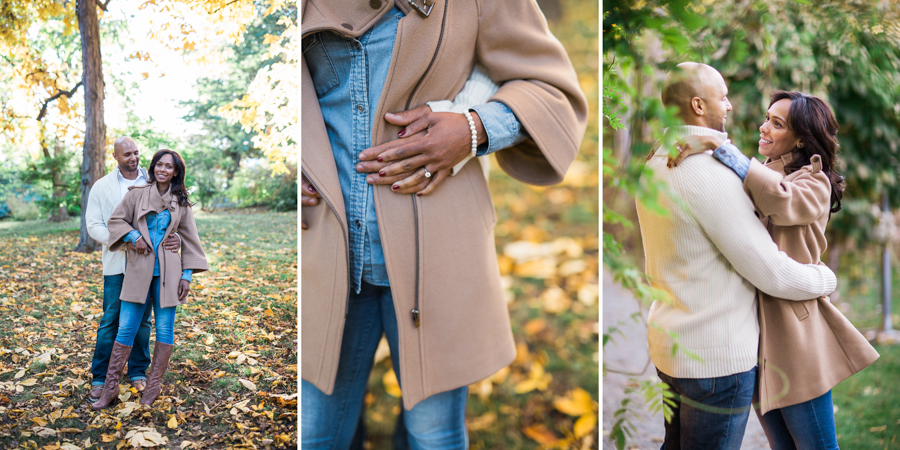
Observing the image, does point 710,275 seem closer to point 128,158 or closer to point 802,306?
point 802,306

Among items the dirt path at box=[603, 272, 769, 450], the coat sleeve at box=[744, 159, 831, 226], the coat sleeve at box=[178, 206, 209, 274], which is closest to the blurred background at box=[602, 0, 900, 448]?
the dirt path at box=[603, 272, 769, 450]

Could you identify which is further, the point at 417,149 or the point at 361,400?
the point at 361,400

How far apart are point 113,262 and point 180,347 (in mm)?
295

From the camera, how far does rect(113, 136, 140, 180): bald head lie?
4.31 ft

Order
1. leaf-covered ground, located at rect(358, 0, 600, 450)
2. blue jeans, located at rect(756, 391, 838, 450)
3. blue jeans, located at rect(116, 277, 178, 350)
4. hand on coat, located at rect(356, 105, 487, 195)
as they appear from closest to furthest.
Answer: hand on coat, located at rect(356, 105, 487, 195), blue jeans, located at rect(756, 391, 838, 450), blue jeans, located at rect(116, 277, 178, 350), leaf-covered ground, located at rect(358, 0, 600, 450)

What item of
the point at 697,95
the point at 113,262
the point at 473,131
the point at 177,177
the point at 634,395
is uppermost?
the point at 697,95

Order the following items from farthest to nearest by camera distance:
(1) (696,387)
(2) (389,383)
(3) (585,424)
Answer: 1. (2) (389,383)
2. (3) (585,424)
3. (1) (696,387)

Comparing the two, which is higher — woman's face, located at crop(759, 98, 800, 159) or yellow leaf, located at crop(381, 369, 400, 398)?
woman's face, located at crop(759, 98, 800, 159)

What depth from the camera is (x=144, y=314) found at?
4.42ft

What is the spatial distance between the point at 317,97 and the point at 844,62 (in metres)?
1.50

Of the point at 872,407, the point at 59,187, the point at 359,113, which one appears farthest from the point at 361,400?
the point at 872,407

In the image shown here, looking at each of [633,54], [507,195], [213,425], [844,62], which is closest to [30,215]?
[213,425]

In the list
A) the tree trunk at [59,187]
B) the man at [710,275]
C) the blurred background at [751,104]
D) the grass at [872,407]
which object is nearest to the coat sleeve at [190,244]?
the tree trunk at [59,187]

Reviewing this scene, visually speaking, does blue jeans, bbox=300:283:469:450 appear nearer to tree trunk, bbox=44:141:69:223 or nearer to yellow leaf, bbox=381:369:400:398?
yellow leaf, bbox=381:369:400:398
